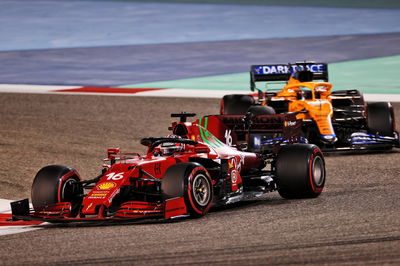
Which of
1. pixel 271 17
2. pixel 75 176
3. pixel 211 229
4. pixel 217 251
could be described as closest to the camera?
pixel 217 251

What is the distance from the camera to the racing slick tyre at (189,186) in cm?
1012

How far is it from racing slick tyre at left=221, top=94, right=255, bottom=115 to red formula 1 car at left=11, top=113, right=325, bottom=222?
5.93 meters

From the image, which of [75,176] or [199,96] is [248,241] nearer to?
[75,176]

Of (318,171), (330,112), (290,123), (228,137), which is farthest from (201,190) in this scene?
(330,112)

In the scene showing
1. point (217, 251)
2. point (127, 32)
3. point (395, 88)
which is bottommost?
point (217, 251)

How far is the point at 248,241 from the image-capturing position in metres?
8.85

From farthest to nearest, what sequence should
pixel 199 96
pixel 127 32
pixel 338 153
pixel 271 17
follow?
1. pixel 271 17
2. pixel 127 32
3. pixel 199 96
4. pixel 338 153

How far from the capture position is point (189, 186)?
1014cm

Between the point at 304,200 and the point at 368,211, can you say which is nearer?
the point at 368,211

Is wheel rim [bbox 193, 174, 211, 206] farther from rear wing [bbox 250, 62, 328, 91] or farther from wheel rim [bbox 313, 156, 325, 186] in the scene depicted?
rear wing [bbox 250, 62, 328, 91]

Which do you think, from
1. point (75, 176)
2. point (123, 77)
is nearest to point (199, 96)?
point (123, 77)

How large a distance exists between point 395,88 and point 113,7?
885 inches

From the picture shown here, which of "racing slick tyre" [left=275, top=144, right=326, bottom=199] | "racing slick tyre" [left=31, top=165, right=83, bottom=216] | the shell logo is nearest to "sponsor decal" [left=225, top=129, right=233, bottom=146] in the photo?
"racing slick tyre" [left=275, top=144, right=326, bottom=199]

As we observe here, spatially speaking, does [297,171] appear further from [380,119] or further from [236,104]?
[236,104]
